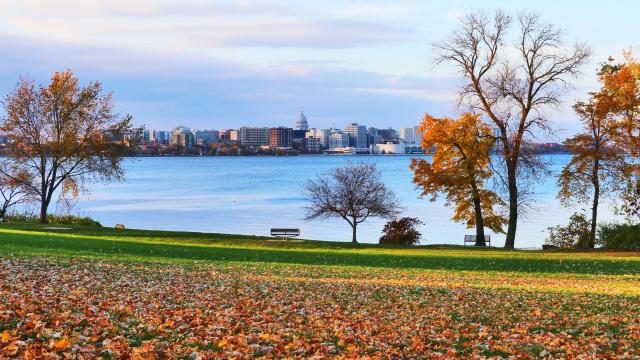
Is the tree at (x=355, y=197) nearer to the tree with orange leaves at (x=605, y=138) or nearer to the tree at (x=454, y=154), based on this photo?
the tree at (x=454, y=154)

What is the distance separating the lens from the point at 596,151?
132 feet

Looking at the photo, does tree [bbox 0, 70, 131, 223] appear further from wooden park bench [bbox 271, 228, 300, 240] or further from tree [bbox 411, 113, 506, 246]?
tree [bbox 411, 113, 506, 246]

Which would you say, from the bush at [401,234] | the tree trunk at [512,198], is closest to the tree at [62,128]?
the bush at [401,234]

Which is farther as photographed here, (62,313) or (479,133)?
(479,133)

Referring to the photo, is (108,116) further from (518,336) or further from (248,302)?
(518,336)

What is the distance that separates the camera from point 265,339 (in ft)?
31.4

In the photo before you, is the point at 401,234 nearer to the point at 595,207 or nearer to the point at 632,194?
the point at 595,207

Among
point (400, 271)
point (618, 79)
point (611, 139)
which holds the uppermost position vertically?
point (618, 79)

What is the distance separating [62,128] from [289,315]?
133ft

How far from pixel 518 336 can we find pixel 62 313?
23.6 ft

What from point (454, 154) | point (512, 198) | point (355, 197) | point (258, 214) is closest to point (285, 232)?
point (355, 197)

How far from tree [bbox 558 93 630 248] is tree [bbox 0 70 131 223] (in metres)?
31.0

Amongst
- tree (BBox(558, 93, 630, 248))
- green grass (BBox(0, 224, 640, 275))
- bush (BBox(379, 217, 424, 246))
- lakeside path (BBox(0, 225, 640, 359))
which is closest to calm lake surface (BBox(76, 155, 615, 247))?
bush (BBox(379, 217, 424, 246))

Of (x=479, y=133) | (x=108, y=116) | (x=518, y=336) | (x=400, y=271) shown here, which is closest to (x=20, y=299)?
(x=518, y=336)
